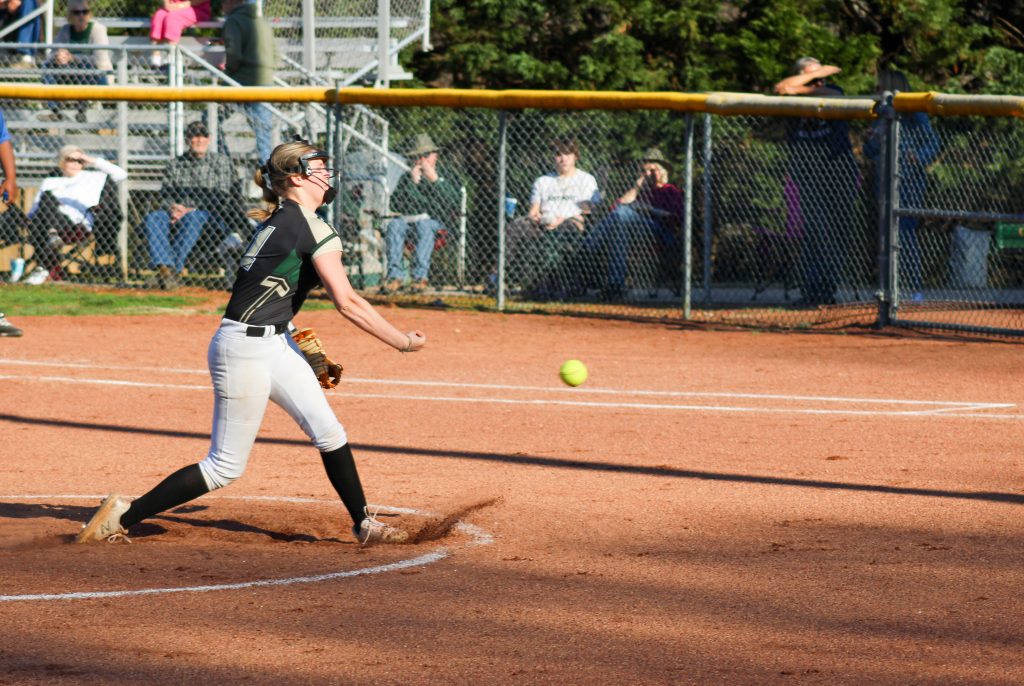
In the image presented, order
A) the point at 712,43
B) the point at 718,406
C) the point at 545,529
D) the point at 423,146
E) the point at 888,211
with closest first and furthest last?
1. the point at 545,529
2. the point at 718,406
3. the point at 888,211
4. the point at 423,146
5. the point at 712,43

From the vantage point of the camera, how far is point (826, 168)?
49.4 feet

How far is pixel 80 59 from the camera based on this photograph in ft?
64.2

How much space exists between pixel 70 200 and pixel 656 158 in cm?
683

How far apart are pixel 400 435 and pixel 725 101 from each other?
659 cm

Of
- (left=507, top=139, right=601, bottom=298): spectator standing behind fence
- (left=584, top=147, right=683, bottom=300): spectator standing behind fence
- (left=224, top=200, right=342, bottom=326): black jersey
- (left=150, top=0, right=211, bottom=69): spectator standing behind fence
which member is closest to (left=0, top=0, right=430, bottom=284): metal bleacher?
(left=150, top=0, right=211, bottom=69): spectator standing behind fence

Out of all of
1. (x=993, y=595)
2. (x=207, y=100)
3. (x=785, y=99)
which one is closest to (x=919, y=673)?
(x=993, y=595)

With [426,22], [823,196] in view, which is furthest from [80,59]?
[823,196]

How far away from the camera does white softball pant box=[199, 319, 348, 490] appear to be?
644cm

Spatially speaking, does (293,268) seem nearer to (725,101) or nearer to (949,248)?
(725,101)

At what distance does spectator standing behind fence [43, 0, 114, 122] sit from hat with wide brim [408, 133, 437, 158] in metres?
4.65

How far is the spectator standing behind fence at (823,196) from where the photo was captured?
49.1ft

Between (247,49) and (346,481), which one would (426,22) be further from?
(346,481)

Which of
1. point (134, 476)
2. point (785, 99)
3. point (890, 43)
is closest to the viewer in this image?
point (134, 476)

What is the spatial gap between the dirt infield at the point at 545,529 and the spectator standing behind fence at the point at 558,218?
3199mm
